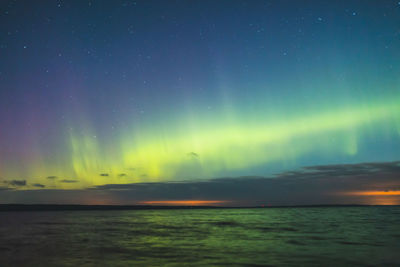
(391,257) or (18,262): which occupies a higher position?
(18,262)

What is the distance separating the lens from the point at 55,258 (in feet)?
67.1

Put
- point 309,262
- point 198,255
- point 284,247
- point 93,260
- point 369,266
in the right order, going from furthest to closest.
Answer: point 284,247
point 198,255
point 93,260
point 309,262
point 369,266

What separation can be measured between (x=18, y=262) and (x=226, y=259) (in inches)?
458

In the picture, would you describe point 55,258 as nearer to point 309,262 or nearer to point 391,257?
point 309,262

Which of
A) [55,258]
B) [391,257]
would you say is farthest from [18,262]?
[391,257]

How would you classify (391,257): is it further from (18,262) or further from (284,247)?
(18,262)

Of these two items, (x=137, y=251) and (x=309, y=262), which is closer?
(x=309, y=262)

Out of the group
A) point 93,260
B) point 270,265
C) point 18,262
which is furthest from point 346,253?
point 18,262

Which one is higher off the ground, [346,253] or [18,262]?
[18,262]

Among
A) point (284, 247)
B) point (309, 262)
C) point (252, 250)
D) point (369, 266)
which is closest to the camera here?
point (369, 266)

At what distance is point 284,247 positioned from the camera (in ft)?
81.7

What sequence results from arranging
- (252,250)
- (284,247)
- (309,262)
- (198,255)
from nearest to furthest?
1. (309,262)
2. (198,255)
3. (252,250)
4. (284,247)

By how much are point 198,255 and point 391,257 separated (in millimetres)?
11329

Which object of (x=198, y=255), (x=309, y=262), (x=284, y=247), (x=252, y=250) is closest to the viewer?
(x=309, y=262)
